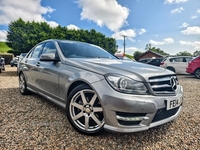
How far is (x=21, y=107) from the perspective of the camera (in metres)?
3.21

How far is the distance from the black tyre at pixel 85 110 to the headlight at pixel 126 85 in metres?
0.31

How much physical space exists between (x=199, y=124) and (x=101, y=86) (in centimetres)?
194

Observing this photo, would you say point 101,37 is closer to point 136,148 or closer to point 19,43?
point 19,43

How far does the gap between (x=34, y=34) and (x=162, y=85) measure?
111ft

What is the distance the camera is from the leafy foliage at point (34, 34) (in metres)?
30.5

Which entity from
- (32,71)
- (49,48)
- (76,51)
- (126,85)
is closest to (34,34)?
(32,71)

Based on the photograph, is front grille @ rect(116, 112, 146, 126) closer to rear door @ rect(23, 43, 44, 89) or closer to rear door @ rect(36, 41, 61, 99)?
rear door @ rect(36, 41, 61, 99)

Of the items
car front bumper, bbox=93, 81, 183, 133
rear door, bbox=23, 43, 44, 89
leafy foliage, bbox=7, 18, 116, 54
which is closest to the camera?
car front bumper, bbox=93, 81, 183, 133

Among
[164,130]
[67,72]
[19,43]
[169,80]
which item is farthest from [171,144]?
[19,43]

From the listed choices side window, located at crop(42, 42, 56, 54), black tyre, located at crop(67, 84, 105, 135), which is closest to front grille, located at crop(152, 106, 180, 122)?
black tyre, located at crop(67, 84, 105, 135)

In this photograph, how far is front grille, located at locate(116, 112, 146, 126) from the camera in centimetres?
176

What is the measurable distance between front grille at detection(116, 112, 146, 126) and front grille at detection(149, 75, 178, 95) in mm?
346

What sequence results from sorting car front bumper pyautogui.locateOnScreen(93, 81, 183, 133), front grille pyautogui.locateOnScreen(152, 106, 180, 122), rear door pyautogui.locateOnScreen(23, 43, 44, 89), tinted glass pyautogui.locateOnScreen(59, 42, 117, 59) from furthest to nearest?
rear door pyautogui.locateOnScreen(23, 43, 44, 89)
tinted glass pyautogui.locateOnScreen(59, 42, 117, 59)
front grille pyautogui.locateOnScreen(152, 106, 180, 122)
car front bumper pyautogui.locateOnScreen(93, 81, 183, 133)

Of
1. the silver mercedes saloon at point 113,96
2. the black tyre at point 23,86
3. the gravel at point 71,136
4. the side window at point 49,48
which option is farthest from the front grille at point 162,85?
the black tyre at point 23,86
